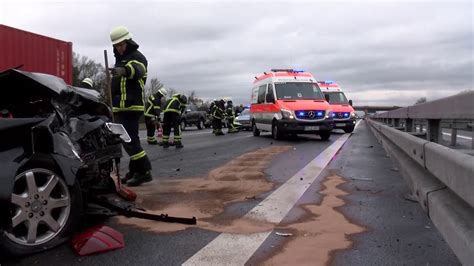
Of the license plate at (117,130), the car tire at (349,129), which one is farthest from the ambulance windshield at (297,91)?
the license plate at (117,130)

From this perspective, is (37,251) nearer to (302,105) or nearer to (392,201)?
(392,201)

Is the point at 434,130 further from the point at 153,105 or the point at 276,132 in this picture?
the point at 153,105

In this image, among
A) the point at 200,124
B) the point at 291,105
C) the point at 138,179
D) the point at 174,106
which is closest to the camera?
the point at 138,179

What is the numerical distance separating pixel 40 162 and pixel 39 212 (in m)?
0.37

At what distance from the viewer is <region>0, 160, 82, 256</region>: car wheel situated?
353cm

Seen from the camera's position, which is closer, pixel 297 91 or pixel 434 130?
pixel 434 130

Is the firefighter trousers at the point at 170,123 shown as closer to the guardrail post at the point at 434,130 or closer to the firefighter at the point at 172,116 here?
the firefighter at the point at 172,116

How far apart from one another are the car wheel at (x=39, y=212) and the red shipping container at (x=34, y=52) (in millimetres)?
5732

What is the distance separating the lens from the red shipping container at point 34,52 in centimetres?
916

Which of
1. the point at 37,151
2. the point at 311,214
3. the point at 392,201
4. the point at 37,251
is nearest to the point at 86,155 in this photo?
the point at 37,151

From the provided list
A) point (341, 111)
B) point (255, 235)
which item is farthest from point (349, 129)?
point (255, 235)

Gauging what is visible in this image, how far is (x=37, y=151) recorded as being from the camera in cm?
374

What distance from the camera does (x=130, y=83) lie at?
22.4 feet

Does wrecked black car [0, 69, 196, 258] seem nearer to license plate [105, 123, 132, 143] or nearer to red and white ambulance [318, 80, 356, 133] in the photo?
license plate [105, 123, 132, 143]
